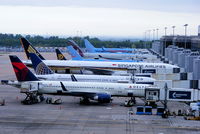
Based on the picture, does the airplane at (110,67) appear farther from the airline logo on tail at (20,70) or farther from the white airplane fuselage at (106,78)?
the airline logo on tail at (20,70)

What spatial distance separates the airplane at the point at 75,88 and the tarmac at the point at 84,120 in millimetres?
1457

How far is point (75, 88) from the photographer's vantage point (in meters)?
48.9

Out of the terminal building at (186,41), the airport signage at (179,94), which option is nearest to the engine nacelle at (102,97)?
the airport signage at (179,94)

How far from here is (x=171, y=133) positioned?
34.0 metres

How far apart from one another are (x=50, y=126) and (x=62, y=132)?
8.60ft

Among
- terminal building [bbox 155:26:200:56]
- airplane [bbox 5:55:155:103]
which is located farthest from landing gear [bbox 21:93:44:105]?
terminal building [bbox 155:26:200:56]

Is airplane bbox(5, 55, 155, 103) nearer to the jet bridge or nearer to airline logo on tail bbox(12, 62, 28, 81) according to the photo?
airline logo on tail bbox(12, 62, 28, 81)

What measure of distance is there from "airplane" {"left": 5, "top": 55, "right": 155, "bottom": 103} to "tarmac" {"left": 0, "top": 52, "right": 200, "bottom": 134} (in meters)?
1.46

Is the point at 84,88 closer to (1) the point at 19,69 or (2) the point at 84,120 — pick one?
(1) the point at 19,69

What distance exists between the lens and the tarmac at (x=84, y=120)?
34594mm

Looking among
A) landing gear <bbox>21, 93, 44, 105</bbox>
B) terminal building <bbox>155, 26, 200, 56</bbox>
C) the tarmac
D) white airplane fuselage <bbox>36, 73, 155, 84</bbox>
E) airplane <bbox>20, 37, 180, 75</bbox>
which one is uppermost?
terminal building <bbox>155, 26, 200, 56</bbox>

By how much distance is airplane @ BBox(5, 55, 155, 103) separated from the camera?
159 feet

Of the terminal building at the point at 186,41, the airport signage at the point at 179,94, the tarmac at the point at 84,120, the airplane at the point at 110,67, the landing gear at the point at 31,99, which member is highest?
the terminal building at the point at 186,41

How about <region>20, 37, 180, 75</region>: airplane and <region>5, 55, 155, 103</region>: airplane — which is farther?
<region>20, 37, 180, 75</region>: airplane
